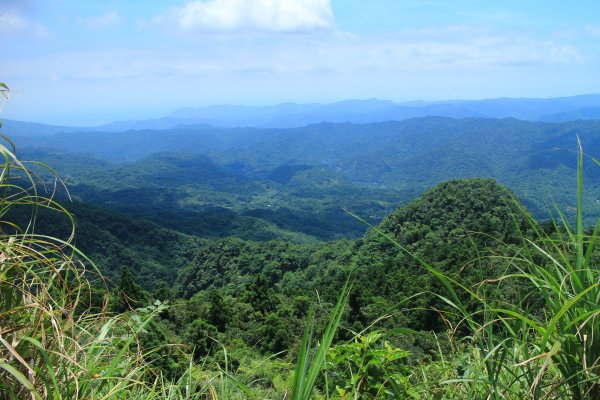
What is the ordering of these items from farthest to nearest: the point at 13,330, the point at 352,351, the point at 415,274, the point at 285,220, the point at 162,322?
1. the point at 285,220
2. the point at 415,274
3. the point at 162,322
4. the point at 352,351
5. the point at 13,330

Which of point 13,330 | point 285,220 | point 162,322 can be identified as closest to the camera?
point 13,330

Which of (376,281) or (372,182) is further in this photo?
(372,182)

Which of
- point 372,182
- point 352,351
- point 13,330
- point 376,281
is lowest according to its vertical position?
point 372,182

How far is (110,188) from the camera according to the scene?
13325 centimetres

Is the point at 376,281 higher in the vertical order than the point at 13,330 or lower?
lower

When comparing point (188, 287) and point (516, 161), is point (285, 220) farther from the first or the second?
point (516, 161)

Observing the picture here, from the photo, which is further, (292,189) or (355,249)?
(292,189)

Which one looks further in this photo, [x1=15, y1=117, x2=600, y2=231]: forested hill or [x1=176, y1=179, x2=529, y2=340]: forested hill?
[x1=15, y1=117, x2=600, y2=231]: forested hill

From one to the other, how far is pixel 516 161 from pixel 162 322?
611 feet

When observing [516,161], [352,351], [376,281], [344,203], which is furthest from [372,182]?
[352,351]

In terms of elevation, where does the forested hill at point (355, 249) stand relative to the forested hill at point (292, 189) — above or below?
above

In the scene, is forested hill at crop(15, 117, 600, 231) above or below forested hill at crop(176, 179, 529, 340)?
below

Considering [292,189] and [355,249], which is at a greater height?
[355,249]

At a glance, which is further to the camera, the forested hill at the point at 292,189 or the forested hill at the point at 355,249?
the forested hill at the point at 292,189
